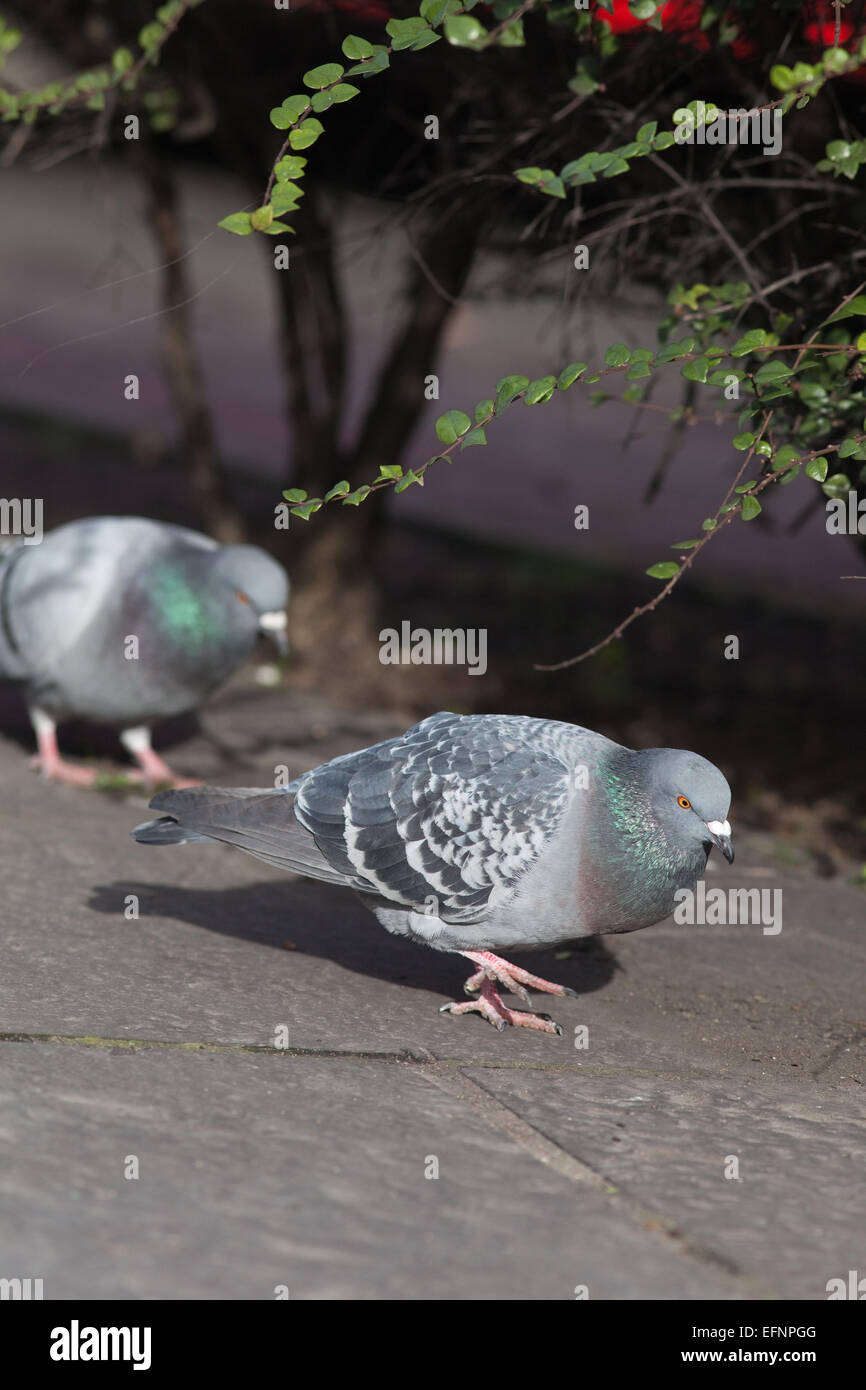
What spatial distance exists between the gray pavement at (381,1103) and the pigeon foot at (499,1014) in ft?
0.11

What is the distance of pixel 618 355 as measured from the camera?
2598mm

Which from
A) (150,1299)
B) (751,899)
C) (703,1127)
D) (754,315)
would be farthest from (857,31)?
(150,1299)

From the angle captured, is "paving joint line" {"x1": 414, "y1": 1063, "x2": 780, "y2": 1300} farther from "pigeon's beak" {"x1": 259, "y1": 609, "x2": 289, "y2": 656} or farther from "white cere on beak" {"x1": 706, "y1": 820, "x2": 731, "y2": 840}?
"pigeon's beak" {"x1": 259, "y1": 609, "x2": 289, "y2": 656}

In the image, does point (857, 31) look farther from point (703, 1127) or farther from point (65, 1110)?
point (65, 1110)

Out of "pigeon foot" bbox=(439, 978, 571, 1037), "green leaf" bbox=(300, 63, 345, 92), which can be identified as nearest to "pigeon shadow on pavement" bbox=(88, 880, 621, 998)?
"pigeon foot" bbox=(439, 978, 571, 1037)

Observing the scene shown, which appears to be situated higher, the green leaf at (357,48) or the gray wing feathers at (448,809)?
the green leaf at (357,48)

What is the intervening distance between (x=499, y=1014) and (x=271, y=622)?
5.49 feet

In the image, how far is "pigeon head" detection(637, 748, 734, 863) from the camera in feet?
9.44

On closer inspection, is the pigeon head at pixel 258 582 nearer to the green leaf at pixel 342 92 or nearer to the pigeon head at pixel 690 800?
the pigeon head at pixel 690 800

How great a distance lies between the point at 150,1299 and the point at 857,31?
120 inches

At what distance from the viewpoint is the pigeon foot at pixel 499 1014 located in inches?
116

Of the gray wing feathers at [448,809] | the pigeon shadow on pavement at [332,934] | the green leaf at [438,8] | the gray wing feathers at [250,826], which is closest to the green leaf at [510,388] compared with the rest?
the green leaf at [438,8]

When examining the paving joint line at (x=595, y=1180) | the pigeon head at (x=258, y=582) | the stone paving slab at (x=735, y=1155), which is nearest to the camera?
the paving joint line at (x=595, y=1180)

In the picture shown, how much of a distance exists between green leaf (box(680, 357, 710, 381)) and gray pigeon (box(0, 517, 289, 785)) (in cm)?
183
